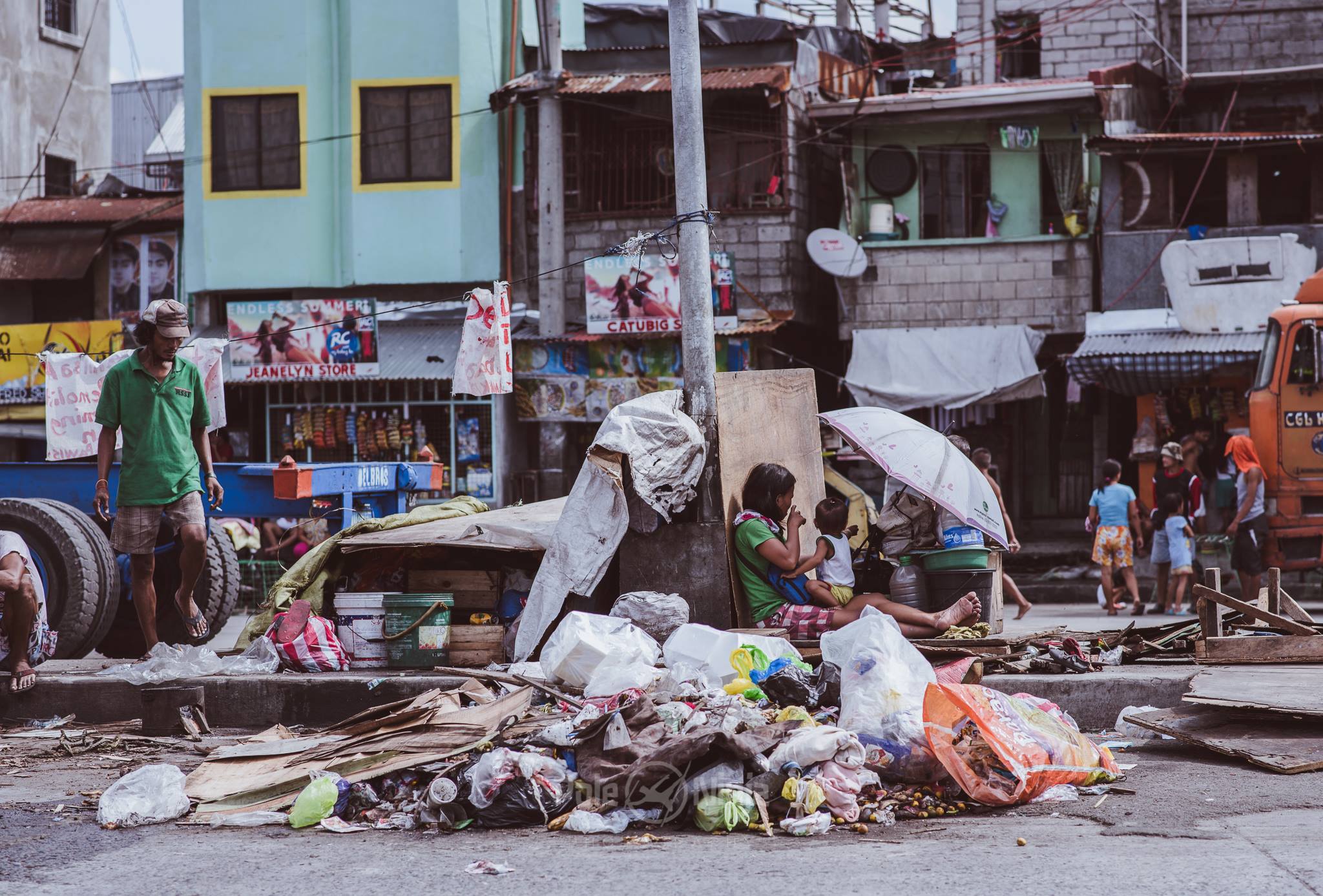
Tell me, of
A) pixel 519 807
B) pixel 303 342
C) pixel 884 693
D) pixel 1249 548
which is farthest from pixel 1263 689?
pixel 303 342

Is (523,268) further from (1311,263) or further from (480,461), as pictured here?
(1311,263)

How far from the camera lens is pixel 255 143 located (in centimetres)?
2162

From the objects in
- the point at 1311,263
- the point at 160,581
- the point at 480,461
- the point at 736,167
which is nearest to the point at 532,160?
the point at 736,167

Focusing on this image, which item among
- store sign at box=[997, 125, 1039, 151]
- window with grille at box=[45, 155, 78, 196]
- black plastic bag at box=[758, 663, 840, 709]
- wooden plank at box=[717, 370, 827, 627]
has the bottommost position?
black plastic bag at box=[758, 663, 840, 709]

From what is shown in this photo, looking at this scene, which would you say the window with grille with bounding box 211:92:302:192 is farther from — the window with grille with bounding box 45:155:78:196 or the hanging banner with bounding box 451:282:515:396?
the hanging banner with bounding box 451:282:515:396

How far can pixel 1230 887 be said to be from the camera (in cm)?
434

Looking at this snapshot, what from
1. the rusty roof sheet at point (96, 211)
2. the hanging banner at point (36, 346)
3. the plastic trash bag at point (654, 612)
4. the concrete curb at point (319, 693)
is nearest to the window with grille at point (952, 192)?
the rusty roof sheet at point (96, 211)

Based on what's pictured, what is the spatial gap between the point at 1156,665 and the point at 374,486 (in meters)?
5.41

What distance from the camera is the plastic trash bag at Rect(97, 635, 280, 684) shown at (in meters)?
8.21

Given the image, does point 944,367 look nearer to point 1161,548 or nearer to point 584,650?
point 1161,548

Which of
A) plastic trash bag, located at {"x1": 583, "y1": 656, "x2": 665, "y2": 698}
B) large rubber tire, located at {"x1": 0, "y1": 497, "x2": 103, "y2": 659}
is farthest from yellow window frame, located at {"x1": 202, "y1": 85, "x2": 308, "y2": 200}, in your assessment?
plastic trash bag, located at {"x1": 583, "y1": 656, "x2": 665, "y2": 698}

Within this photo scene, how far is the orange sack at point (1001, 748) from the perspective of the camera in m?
5.65

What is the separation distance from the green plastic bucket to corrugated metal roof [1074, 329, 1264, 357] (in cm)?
1220

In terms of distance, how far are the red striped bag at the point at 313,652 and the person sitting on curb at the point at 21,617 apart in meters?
1.30
